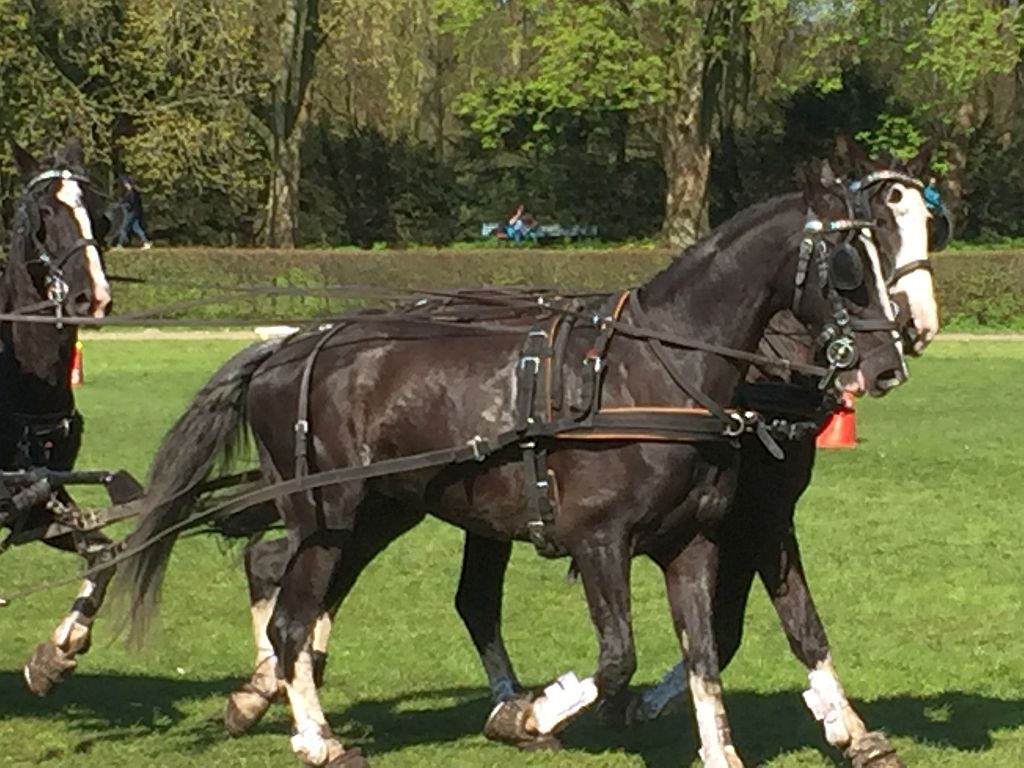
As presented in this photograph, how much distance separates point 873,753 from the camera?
21.6ft

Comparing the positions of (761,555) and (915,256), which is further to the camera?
(761,555)

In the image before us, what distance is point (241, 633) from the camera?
31.8ft

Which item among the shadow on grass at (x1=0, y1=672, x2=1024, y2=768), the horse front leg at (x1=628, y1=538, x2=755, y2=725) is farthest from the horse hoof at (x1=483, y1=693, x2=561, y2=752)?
the horse front leg at (x1=628, y1=538, x2=755, y2=725)

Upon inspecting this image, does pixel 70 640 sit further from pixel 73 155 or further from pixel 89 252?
pixel 73 155

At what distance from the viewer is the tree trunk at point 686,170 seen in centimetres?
3912

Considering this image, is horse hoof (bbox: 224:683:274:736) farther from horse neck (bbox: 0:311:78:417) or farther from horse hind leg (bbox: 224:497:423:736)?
horse neck (bbox: 0:311:78:417)

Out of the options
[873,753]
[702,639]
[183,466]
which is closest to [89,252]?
→ [183,466]

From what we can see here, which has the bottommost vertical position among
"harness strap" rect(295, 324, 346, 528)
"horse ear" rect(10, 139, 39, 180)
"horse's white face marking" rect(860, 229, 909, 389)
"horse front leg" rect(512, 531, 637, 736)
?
"horse front leg" rect(512, 531, 637, 736)

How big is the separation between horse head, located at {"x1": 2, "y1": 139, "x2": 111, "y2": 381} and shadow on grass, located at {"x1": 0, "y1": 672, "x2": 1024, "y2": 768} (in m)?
1.59

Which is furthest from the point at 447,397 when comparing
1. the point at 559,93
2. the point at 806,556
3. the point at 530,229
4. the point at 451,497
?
the point at 530,229

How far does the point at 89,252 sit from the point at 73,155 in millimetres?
639

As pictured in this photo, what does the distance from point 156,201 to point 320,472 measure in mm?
36048

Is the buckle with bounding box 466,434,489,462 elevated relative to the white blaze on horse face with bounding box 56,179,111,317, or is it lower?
lower

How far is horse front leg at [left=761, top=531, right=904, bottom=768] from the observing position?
261 inches
